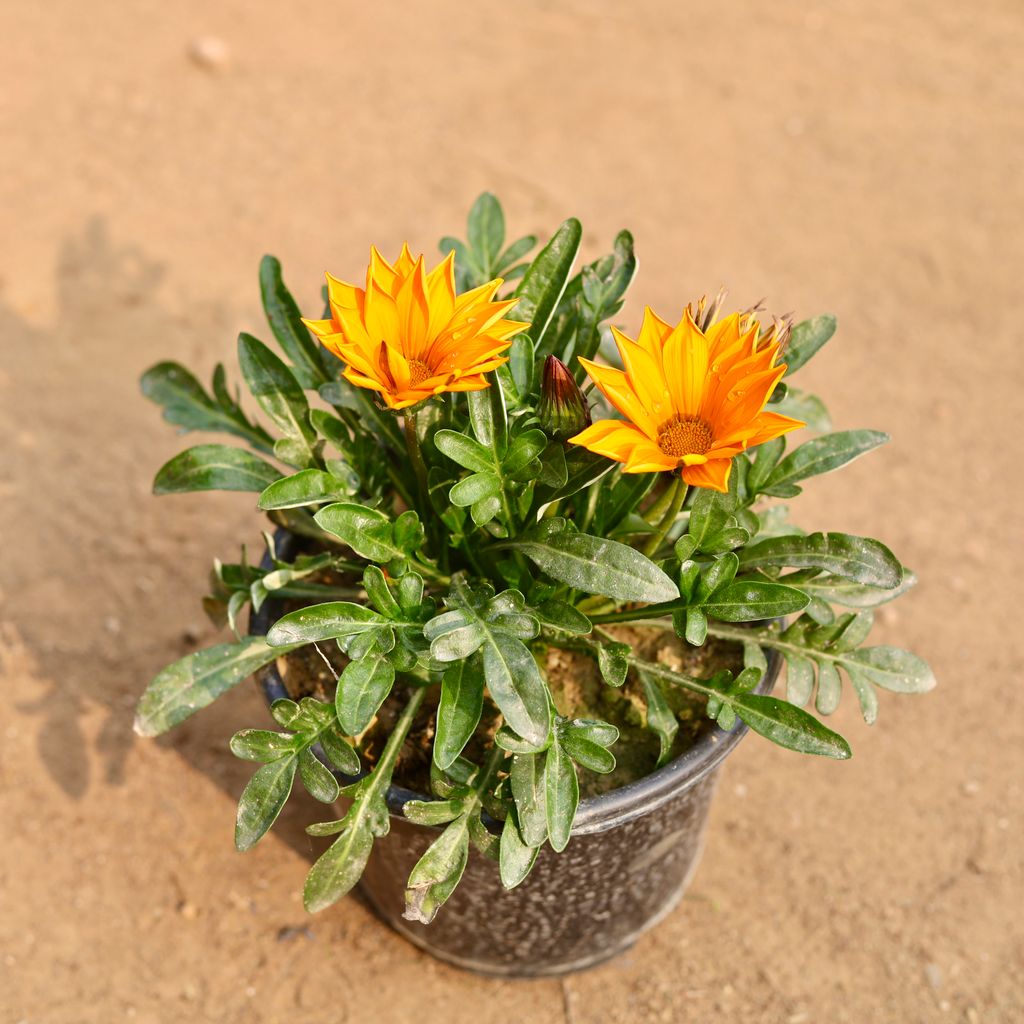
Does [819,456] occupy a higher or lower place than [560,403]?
lower

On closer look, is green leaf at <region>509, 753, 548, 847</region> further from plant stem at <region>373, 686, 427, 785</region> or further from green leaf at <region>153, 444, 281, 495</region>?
green leaf at <region>153, 444, 281, 495</region>

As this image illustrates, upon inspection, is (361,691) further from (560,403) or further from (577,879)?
(577,879)

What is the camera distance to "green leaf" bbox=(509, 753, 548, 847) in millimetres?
1497

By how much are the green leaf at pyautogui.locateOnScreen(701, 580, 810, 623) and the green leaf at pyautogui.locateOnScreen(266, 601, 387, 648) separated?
1.44 ft

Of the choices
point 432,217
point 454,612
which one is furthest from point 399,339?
point 432,217

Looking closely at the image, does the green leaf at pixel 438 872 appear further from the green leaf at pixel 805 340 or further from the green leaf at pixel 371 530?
the green leaf at pixel 805 340

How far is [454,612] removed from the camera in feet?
4.87

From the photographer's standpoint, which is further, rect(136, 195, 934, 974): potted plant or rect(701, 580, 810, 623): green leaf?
rect(701, 580, 810, 623): green leaf

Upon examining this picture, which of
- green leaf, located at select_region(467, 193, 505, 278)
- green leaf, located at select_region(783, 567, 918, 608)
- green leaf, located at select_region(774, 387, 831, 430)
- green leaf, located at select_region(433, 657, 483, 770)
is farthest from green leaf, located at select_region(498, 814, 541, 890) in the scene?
green leaf, located at select_region(467, 193, 505, 278)

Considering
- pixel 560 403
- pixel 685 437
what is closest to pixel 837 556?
pixel 685 437

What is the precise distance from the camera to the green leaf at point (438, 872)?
1.54 m

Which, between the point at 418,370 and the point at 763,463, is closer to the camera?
the point at 418,370

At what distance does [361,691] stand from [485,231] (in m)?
0.82

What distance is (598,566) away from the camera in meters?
1.47
